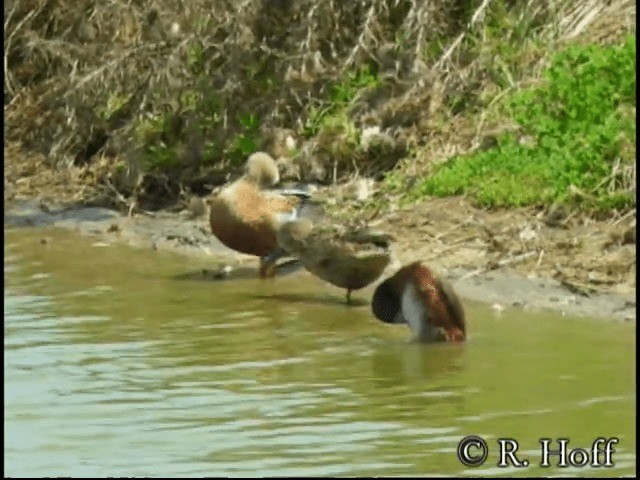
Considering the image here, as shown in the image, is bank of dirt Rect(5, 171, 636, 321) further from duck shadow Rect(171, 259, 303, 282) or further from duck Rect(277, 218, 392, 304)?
duck Rect(277, 218, 392, 304)

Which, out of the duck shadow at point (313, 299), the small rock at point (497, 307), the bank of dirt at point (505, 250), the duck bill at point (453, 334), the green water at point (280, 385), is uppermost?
the bank of dirt at point (505, 250)

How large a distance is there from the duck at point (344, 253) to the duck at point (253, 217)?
513mm

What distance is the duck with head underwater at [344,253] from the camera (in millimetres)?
Result: 9070

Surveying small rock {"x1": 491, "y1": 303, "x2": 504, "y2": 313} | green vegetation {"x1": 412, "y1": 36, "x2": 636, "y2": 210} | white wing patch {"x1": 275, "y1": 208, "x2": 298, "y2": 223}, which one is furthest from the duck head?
small rock {"x1": 491, "y1": 303, "x2": 504, "y2": 313}

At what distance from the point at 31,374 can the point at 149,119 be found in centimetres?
538

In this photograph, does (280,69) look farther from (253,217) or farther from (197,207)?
(253,217)

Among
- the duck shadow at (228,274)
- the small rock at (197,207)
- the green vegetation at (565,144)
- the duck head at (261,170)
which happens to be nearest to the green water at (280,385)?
the duck shadow at (228,274)

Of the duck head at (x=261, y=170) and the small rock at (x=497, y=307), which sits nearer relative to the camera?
the small rock at (x=497, y=307)

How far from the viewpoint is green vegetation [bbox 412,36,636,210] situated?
32.7 feet

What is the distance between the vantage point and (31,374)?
7672mm

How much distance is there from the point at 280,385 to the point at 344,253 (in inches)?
75.8

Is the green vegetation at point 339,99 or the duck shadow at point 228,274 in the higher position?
the green vegetation at point 339,99

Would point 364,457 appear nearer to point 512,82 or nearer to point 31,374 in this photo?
point 31,374

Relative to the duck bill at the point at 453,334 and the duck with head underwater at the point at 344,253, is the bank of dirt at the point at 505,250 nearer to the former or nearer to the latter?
the duck with head underwater at the point at 344,253
